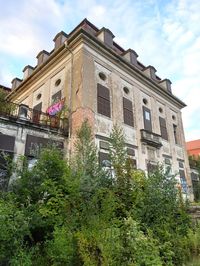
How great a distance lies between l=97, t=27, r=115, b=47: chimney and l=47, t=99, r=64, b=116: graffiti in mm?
5034

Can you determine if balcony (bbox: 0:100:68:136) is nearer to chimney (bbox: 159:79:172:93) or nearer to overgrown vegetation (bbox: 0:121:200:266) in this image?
overgrown vegetation (bbox: 0:121:200:266)

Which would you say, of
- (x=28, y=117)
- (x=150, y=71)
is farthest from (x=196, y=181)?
(x=28, y=117)

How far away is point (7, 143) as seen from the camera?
10773 millimetres

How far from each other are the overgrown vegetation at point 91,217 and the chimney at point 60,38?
1003cm

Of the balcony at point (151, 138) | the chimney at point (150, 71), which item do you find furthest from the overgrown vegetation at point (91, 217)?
the chimney at point (150, 71)

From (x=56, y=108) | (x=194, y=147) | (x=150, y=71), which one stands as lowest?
(x=56, y=108)

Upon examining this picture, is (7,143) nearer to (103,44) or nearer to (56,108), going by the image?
(56,108)

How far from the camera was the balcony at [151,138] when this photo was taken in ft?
53.0

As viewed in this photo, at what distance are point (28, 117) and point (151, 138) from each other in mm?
8428

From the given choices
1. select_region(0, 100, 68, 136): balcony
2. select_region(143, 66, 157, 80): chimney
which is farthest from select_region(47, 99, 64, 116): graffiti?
select_region(143, 66, 157, 80): chimney

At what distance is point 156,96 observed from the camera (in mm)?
19547

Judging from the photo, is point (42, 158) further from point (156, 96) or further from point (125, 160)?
point (156, 96)

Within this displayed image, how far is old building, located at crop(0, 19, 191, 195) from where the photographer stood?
13.7 m

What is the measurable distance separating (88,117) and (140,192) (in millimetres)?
6583
